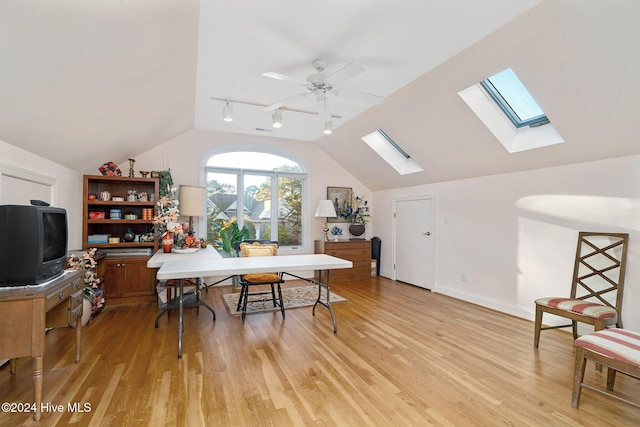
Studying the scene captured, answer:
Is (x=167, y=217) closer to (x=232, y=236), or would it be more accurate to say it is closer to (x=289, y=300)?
(x=232, y=236)

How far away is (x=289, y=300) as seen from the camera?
4.39 metres

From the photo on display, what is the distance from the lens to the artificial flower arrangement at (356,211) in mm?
6238

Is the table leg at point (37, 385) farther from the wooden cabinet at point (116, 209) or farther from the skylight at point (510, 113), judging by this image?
the skylight at point (510, 113)

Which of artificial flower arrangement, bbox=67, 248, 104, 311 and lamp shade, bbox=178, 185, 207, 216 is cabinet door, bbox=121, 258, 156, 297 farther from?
lamp shade, bbox=178, 185, 207, 216

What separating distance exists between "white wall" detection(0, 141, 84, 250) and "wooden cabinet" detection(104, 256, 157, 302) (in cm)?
55

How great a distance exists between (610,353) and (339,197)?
15.9 feet

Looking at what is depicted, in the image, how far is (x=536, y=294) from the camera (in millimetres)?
3537

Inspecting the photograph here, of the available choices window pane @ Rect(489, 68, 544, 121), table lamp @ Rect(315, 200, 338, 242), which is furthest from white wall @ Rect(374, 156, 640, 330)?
table lamp @ Rect(315, 200, 338, 242)

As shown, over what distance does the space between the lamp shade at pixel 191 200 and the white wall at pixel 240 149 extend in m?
0.67

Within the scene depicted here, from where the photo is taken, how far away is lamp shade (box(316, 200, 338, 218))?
18.5 ft

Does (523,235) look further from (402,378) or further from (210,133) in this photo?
(210,133)

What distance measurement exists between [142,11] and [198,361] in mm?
2601

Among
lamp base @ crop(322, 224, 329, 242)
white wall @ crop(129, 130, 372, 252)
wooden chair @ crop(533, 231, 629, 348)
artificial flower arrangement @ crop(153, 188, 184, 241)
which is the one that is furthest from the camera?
lamp base @ crop(322, 224, 329, 242)

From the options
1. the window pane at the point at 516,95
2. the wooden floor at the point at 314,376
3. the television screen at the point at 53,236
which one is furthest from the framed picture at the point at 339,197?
the television screen at the point at 53,236
